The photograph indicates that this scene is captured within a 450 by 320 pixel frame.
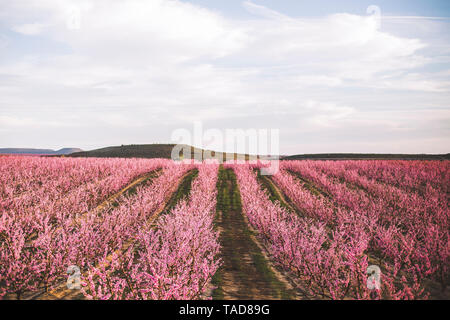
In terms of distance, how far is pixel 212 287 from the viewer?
157 inches

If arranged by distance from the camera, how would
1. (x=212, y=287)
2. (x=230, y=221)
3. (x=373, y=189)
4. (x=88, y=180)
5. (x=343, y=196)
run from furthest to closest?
(x=88, y=180), (x=373, y=189), (x=343, y=196), (x=230, y=221), (x=212, y=287)

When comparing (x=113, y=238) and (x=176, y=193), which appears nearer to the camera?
(x=113, y=238)

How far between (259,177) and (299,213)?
7257mm

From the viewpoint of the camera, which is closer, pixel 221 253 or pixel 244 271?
pixel 244 271

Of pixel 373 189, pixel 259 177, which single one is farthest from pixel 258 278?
pixel 259 177

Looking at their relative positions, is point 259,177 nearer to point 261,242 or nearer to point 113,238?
point 261,242

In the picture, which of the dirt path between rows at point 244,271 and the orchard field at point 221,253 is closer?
the orchard field at point 221,253

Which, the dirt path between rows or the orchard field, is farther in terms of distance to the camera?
the dirt path between rows
